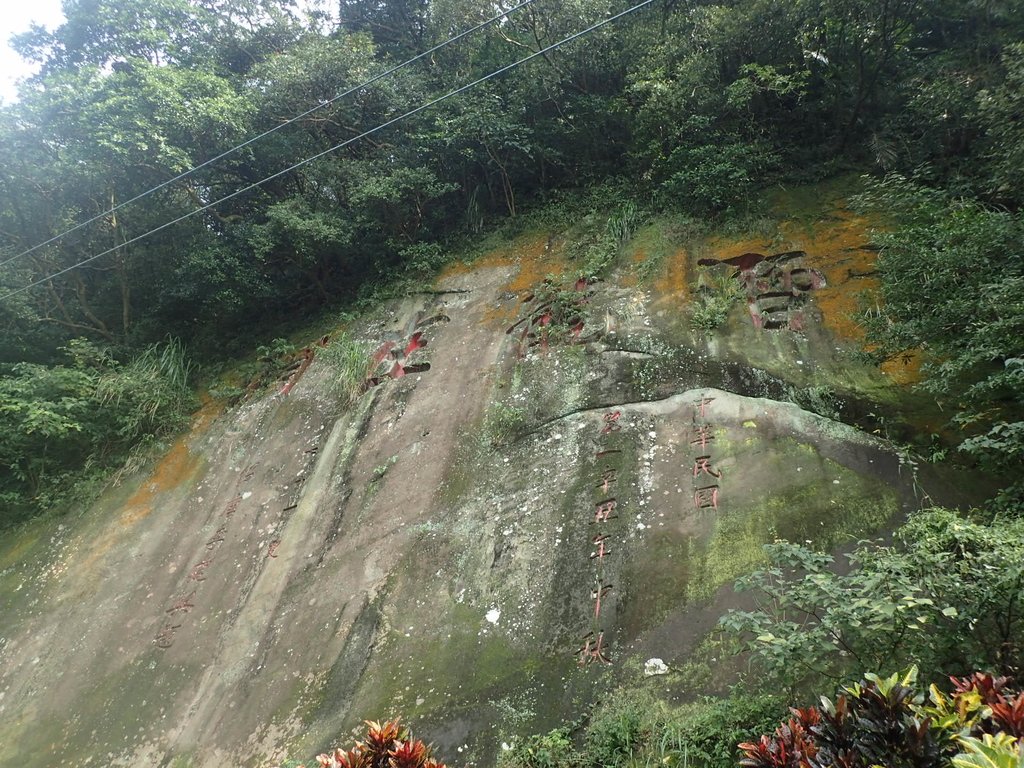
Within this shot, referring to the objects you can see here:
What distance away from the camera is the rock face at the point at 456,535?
3.71 m

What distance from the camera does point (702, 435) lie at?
4.46 meters

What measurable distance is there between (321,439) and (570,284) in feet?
9.99

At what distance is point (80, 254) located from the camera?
8.39 metres

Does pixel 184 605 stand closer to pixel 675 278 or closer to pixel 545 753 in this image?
pixel 545 753

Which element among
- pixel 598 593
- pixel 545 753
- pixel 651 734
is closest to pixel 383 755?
pixel 545 753

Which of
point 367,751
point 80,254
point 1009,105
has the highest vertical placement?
point 80,254

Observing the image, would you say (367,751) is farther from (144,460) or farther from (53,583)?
(144,460)

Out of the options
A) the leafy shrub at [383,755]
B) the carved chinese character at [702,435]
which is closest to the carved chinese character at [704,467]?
the carved chinese character at [702,435]

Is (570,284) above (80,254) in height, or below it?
below

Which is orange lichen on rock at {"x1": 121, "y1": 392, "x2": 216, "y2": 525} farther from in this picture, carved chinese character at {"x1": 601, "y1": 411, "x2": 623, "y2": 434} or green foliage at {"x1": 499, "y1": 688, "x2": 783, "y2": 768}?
green foliage at {"x1": 499, "y1": 688, "x2": 783, "y2": 768}

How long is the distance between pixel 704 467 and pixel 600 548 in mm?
918

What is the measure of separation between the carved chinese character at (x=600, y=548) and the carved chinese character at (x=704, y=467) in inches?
30.3

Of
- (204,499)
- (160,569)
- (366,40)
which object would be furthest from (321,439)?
(366,40)

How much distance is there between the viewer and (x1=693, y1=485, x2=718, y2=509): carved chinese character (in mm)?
4000
